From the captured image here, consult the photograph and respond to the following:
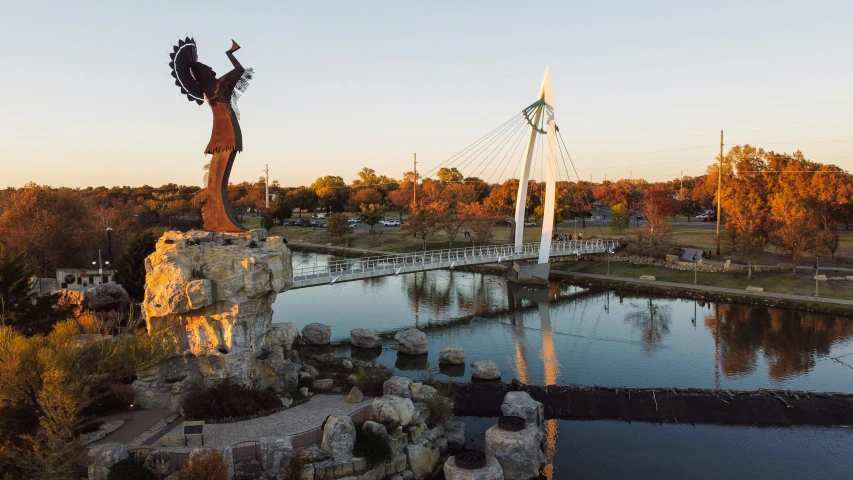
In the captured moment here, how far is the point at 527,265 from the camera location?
2094 inches

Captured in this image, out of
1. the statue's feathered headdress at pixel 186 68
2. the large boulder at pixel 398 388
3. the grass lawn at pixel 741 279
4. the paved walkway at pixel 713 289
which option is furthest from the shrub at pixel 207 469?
the grass lawn at pixel 741 279

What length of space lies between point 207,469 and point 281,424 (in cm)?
429

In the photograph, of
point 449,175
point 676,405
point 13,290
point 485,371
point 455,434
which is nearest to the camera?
point 455,434

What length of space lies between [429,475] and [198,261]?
36.4 ft

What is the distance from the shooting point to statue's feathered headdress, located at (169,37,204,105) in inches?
890

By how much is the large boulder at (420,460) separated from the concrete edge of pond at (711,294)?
33.1 meters

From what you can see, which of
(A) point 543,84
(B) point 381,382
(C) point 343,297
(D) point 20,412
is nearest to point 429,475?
(B) point 381,382

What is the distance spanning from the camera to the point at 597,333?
37.1m

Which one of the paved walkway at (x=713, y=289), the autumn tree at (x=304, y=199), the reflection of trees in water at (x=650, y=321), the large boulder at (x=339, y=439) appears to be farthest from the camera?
the autumn tree at (x=304, y=199)

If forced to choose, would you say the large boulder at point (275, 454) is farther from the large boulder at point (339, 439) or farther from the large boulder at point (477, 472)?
the large boulder at point (477, 472)

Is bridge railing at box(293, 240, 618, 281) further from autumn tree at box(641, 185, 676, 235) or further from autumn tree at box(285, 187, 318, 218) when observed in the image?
autumn tree at box(285, 187, 318, 218)

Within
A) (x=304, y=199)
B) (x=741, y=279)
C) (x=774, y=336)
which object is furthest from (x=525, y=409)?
(x=304, y=199)

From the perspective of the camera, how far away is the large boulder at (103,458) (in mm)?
16188

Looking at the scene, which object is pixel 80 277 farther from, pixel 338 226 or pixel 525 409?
pixel 338 226
